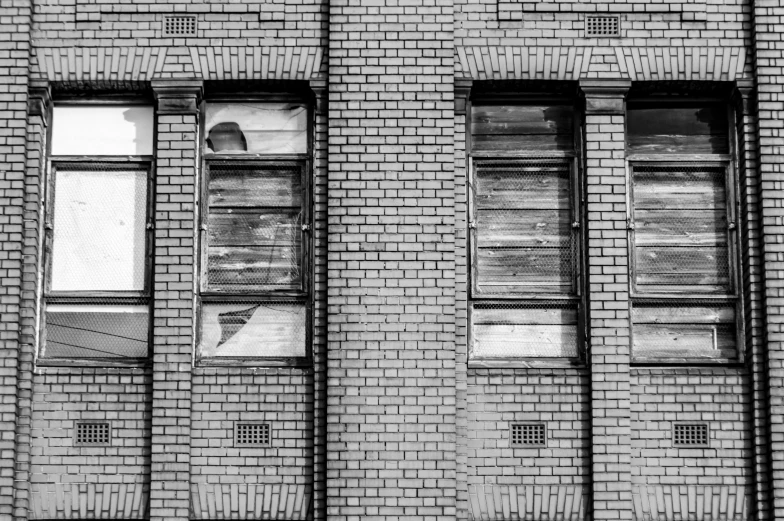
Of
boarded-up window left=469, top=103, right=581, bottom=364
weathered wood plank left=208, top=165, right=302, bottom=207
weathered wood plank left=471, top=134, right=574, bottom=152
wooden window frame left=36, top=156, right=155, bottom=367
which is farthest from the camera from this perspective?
weathered wood plank left=471, top=134, right=574, bottom=152

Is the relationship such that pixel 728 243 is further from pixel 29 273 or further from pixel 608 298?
pixel 29 273

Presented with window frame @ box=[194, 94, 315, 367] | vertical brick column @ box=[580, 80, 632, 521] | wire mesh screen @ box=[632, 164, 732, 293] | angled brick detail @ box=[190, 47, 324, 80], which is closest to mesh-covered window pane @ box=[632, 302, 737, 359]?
wire mesh screen @ box=[632, 164, 732, 293]

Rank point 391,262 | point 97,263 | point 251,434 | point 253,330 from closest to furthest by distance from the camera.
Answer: point 251,434, point 391,262, point 253,330, point 97,263

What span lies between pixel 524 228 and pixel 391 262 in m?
1.24

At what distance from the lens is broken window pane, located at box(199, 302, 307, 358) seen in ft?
29.7

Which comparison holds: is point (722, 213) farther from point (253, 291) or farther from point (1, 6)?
point (1, 6)

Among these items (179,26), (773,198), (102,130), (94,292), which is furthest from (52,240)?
(773,198)

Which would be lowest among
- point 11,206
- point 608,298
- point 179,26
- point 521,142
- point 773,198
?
point 608,298

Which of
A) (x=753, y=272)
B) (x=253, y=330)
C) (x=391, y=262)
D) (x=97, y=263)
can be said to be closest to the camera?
(x=391, y=262)

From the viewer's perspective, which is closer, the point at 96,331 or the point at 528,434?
the point at 528,434

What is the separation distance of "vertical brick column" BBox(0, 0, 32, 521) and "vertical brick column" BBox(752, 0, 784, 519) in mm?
6006

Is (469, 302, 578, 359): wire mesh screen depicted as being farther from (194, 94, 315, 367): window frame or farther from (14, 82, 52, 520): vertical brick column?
(14, 82, 52, 520): vertical brick column

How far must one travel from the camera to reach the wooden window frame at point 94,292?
9000mm

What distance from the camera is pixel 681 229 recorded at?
9.30 metres
